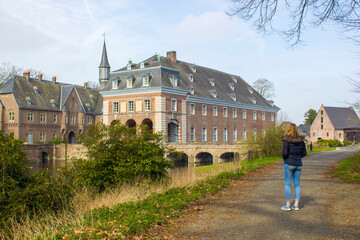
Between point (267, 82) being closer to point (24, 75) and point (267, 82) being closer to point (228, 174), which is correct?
point (24, 75)

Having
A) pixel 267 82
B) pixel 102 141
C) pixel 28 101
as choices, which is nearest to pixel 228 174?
pixel 102 141

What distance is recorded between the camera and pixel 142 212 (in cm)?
729

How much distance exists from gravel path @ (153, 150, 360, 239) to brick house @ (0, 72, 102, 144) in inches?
1677

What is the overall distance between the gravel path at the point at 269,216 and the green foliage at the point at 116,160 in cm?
401

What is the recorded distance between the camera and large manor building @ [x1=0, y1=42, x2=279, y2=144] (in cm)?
3866

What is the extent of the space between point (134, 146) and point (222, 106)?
33685 millimetres

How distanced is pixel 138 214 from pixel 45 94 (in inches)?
1878

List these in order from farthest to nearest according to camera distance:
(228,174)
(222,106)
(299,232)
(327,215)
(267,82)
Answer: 1. (267,82)
2. (222,106)
3. (228,174)
4. (327,215)
5. (299,232)

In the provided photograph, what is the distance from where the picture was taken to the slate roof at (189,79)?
127 ft

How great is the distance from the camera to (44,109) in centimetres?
4925

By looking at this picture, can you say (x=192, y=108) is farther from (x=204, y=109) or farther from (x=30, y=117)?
(x=30, y=117)

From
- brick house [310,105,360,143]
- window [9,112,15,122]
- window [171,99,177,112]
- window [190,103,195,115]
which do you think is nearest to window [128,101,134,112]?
window [171,99,177,112]

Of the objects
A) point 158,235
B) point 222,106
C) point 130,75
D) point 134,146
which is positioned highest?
point 130,75

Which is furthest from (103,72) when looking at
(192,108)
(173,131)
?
(173,131)
